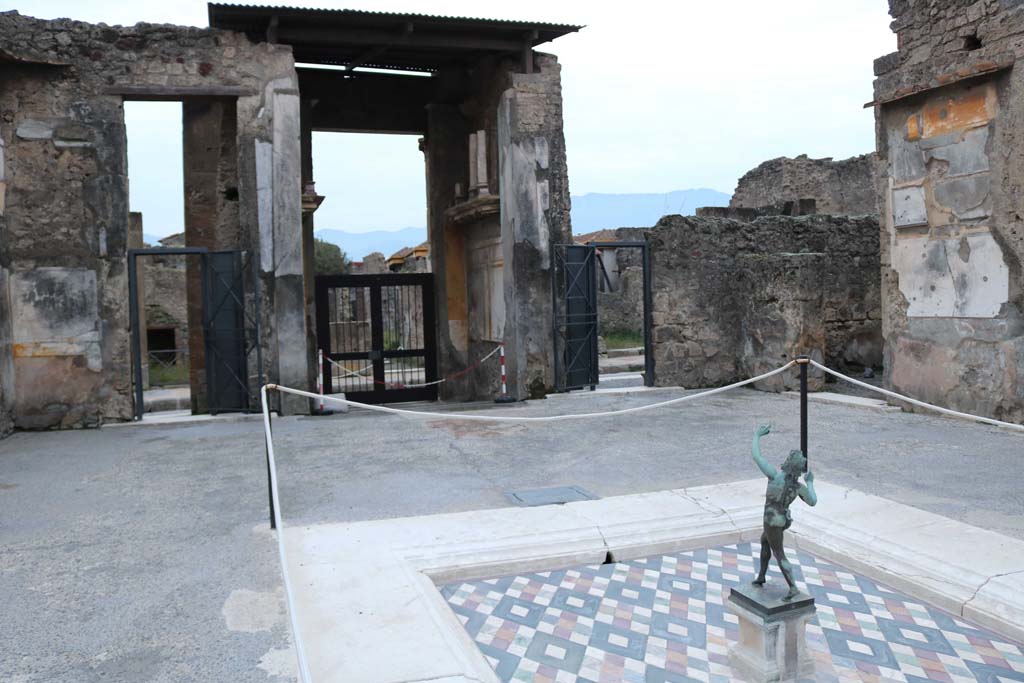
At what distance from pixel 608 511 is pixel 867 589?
151 cm

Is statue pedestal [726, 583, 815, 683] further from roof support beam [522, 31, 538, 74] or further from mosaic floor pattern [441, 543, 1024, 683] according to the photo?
roof support beam [522, 31, 538, 74]

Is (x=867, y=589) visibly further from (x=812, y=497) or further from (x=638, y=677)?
(x=638, y=677)

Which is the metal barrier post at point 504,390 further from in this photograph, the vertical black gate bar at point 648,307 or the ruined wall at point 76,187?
the ruined wall at point 76,187

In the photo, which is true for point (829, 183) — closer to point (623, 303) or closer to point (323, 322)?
point (623, 303)

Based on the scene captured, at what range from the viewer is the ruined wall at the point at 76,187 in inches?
349

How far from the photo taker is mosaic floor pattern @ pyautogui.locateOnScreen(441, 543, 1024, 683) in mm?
3281

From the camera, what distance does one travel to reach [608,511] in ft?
16.3

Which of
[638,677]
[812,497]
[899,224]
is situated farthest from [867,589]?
[899,224]

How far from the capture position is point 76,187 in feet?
29.7

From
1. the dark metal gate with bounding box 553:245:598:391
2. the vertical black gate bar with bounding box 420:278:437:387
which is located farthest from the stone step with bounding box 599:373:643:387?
the vertical black gate bar with bounding box 420:278:437:387

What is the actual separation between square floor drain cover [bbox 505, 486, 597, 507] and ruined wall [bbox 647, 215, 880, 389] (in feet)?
19.0

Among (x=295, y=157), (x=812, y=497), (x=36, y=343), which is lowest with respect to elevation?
(x=812, y=497)

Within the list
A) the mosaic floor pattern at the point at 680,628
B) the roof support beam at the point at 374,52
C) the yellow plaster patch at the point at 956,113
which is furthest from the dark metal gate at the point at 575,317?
the mosaic floor pattern at the point at 680,628

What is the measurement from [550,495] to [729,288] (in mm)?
6519
